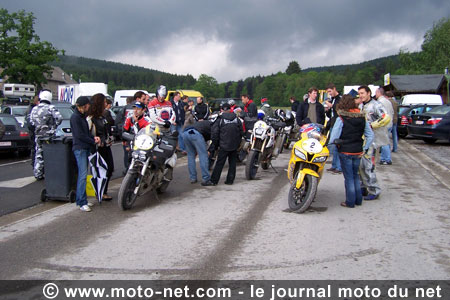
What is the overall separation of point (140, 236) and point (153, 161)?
72.3 inches

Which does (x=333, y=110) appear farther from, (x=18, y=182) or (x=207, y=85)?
(x=207, y=85)

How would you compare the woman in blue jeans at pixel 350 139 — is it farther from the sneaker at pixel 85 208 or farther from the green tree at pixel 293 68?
the green tree at pixel 293 68

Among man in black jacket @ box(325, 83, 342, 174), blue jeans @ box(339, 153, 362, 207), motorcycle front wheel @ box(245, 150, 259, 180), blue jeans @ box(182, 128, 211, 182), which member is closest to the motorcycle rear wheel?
man in black jacket @ box(325, 83, 342, 174)

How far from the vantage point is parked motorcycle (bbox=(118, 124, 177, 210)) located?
23.1 ft

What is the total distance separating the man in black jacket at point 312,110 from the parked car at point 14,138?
8.53 meters

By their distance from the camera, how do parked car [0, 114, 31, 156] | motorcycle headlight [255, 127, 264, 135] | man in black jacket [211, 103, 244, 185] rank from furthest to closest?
1. parked car [0, 114, 31, 156]
2. motorcycle headlight [255, 127, 264, 135]
3. man in black jacket [211, 103, 244, 185]

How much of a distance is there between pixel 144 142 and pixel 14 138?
8821mm

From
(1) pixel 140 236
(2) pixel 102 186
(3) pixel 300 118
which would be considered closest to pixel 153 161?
(2) pixel 102 186

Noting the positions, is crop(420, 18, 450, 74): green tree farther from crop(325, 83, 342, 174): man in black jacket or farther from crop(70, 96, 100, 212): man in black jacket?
crop(70, 96, 100, 212): man in black jacket

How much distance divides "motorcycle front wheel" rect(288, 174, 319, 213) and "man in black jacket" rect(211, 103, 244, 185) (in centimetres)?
232

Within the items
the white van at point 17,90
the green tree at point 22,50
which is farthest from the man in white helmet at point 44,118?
the green tree at point 22,50

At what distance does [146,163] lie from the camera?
713cm

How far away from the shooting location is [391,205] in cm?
748

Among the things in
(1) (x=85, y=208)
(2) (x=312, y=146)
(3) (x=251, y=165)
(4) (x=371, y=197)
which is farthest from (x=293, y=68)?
(1) (x=85, y=208)
